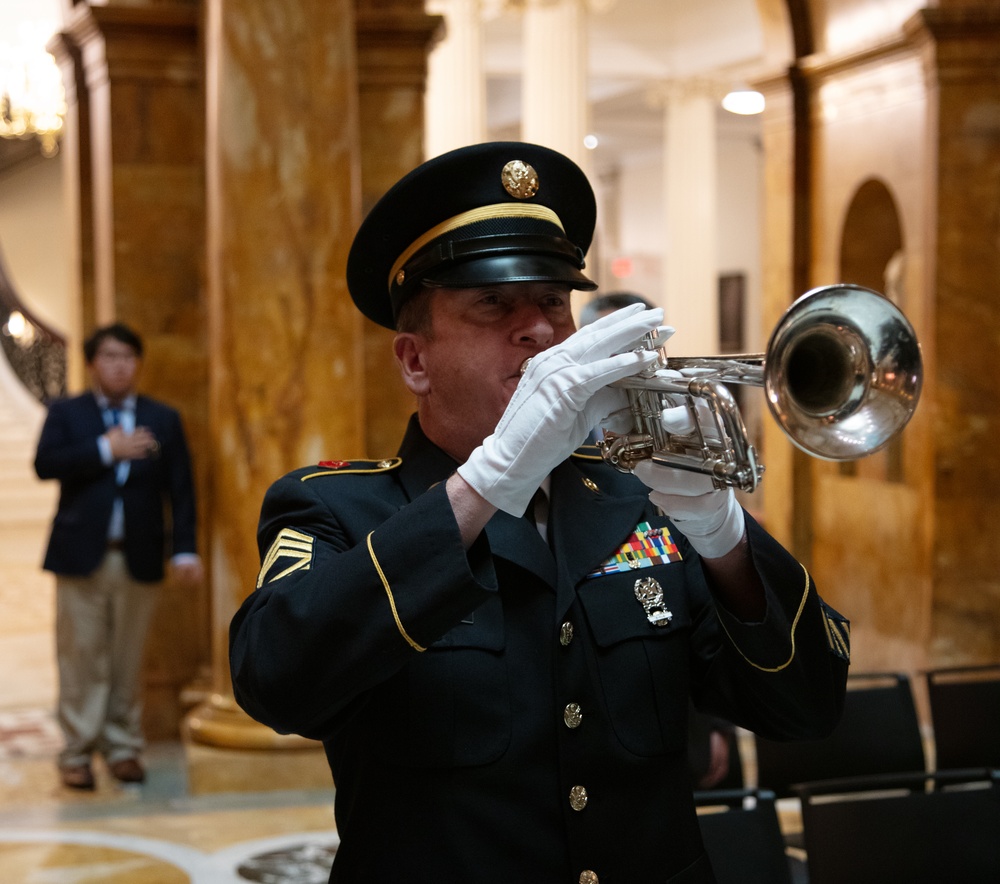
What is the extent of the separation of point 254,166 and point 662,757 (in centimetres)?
388

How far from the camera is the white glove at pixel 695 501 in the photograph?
5.99 feet

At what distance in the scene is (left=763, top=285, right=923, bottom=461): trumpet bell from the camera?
1.73 meters

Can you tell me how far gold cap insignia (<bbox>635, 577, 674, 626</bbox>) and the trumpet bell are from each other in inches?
14.0

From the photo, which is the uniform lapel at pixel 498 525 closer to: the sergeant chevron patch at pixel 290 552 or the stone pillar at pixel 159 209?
the sergeant chevron patch at pixel 290 552

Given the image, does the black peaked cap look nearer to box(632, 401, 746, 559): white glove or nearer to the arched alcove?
box(632, 401, 746, 559): white glove

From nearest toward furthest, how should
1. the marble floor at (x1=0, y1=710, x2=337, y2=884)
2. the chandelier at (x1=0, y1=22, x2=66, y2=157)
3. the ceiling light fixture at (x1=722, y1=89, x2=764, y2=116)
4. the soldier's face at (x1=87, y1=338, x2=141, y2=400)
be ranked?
the marble floor at (x1=0, y1=710, x2=337, y2=884), the soldier's face at (x1=87, y1=338, x2=141, y2=400), the chandelier at (x1=0, y1=22, x2=66, y2=157), the ceiling light fixture at (x1=722, y1=89, x2=764, y2=116)

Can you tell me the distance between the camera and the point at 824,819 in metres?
3.01

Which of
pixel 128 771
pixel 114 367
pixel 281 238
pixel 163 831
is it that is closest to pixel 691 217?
pixel 114 367

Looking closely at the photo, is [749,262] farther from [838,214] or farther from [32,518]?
[838,214]

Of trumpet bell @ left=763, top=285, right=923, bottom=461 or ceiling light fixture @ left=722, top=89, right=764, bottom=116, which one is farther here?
ceiling light fixture @ left=722, top=89, right=764, bottom=116

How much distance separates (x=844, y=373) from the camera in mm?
1790

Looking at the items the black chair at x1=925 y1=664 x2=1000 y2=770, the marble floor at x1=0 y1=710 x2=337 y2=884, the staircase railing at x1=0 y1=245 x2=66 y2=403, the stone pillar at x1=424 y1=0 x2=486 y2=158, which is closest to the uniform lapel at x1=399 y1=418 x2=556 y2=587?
the black chair at x1=925 y1=664 x2=1000 y2=770

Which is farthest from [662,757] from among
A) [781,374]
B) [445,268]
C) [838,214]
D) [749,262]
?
[749,262]

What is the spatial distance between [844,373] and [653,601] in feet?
1.41
